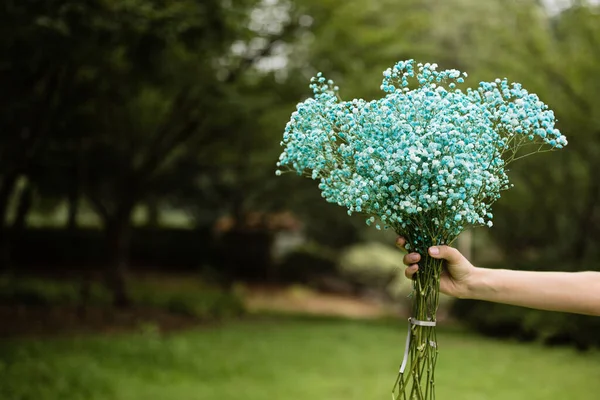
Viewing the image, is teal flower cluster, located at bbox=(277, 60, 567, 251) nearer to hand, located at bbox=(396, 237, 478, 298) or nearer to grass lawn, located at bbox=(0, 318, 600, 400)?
hand, located at bbox=(396, 237, 478, 298)

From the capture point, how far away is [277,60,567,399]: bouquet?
81.7 inches

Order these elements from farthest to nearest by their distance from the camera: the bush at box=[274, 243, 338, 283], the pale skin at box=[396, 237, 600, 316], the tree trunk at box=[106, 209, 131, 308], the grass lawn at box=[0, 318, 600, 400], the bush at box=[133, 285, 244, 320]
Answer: the bush at box=[274, 243, 338, 283], the bush at box=[133, 285, 244, 320], the tree trunk at box=[106, 209, 131, 308], the grass lawn at box=[0, 318, 600, 400], the pale skin at box=[396, 237, 600, 316]

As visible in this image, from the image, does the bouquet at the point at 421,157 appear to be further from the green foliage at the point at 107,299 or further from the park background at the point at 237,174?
the green foliage at the point at 107,299

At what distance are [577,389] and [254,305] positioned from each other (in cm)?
967

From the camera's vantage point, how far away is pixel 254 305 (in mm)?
16172

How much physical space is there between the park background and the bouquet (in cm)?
406

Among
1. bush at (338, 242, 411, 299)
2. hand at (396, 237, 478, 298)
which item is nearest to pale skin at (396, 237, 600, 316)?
hand at (396, 237, 478, 298)

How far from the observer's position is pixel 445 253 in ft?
7.08

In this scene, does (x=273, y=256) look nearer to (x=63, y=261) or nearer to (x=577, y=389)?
(x=63, y=261)

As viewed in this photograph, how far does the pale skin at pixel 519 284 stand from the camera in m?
2.17

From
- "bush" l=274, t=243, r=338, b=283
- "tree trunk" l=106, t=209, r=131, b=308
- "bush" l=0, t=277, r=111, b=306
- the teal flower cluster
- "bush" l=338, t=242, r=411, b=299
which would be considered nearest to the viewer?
the teal flower cluster

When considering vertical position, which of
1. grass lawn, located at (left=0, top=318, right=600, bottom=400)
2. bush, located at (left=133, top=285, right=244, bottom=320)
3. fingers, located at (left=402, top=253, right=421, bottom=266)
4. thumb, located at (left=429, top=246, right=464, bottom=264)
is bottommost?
grass lawn, located at (left=0, top=318, right=600, bottom=400)

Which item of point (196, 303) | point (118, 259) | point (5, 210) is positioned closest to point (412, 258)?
point (118, 259)

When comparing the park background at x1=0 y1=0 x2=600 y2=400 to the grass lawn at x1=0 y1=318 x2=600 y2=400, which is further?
the park background at x1=0 y1=0 x2=600 y2=400
